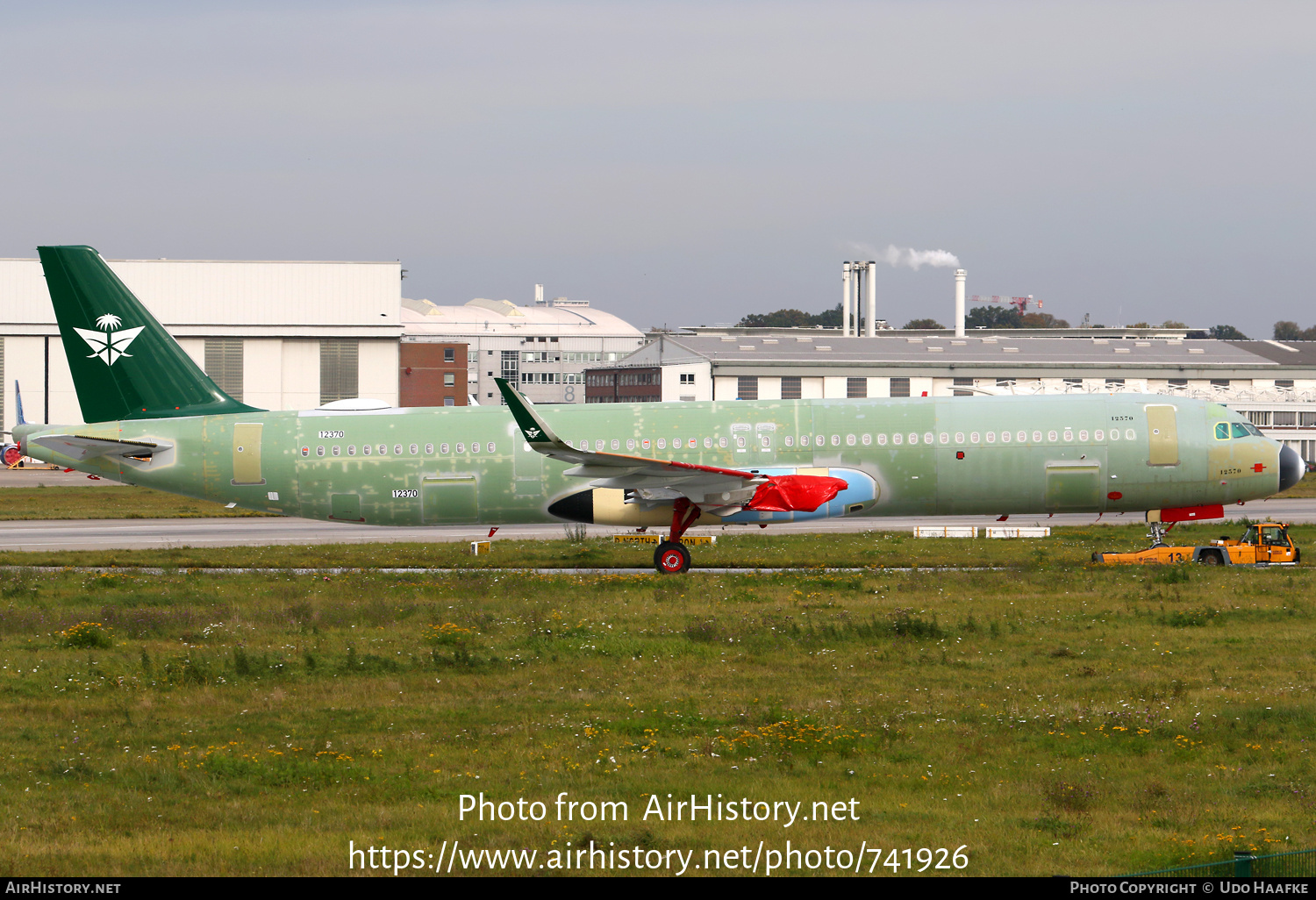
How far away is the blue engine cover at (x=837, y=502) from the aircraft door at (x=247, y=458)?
1411 centimetres

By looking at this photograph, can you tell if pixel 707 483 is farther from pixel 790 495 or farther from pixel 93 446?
pixel 93 446

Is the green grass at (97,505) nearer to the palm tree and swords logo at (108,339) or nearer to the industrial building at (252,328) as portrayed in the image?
the palm tree and swords logo at (108,339)

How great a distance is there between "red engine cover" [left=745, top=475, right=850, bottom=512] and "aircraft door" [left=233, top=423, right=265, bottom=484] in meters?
14.6

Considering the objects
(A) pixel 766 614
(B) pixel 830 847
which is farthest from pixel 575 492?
(B) pixel 830 847

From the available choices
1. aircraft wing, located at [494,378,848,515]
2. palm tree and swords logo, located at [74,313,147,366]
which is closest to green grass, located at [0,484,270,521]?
palm tree and swords logo, located at [74,313,147,366]

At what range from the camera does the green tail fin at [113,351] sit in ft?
120

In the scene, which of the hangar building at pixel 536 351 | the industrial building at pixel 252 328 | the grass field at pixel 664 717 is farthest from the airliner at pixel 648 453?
the hangar building at pixel 536 351

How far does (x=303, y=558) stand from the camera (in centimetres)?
4134

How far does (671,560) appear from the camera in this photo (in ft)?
117

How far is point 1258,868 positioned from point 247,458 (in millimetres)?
32312

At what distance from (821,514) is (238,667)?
18121 millimetres

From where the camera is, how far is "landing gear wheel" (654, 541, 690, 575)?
A: 35.7m

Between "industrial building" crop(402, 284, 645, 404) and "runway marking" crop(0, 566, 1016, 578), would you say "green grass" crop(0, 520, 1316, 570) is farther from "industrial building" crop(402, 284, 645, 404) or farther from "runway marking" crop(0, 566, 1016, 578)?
"industrial building" crop(402, 284, 645, 404)

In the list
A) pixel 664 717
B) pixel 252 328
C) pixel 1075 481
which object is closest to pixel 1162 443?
pixel 1075 481
